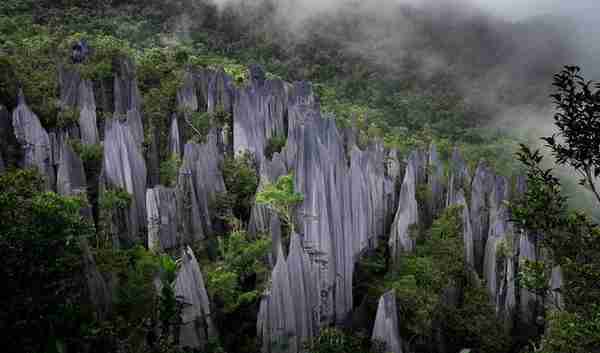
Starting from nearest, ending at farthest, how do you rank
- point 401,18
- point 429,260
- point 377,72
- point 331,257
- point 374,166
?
1. point 331,257
2. point 429,260
3. point 374,166
4. point 377,72
5. point 401,18

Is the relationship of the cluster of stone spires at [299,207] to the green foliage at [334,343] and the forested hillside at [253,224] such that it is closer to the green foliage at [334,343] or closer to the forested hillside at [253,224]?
the forested hillside at [253,224]

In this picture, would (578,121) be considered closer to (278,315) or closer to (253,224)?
(278,315)

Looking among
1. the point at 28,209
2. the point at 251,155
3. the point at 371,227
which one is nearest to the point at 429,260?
the point at 371,227

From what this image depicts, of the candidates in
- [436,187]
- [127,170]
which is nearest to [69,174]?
[127,170]

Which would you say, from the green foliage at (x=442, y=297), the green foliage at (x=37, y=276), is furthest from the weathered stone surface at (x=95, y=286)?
the green foliage at (x=442, y=297)

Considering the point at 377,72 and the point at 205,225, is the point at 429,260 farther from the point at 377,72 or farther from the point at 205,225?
the point at 377,72
